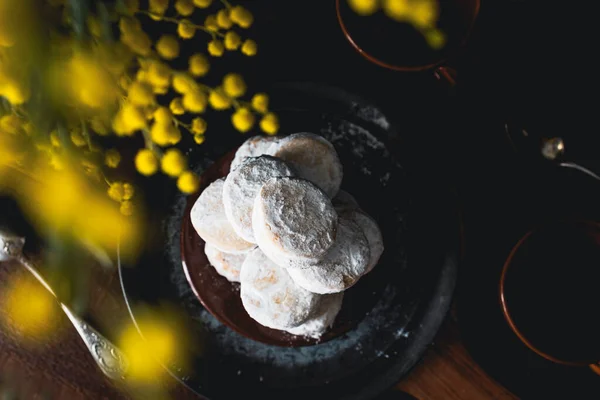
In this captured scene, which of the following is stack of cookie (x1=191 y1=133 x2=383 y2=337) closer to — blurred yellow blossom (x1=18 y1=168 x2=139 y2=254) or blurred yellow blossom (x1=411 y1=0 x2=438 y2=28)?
blurred yellow blossom (x1=18 y1=168 x2=139 y2=254)

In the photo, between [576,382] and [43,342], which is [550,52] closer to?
[576,382]

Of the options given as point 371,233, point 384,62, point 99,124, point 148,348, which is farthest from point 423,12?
point 148,348

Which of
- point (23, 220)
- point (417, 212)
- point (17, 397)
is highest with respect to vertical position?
point (417, 212)

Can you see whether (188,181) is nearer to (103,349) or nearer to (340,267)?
(340,267)

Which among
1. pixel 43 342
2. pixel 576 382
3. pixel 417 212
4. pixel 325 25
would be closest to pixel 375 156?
pixel 417 212

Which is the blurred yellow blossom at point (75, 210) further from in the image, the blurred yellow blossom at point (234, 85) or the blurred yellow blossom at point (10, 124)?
the blurred yellow blossom at point (234, 85)

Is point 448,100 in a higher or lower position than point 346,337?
higher

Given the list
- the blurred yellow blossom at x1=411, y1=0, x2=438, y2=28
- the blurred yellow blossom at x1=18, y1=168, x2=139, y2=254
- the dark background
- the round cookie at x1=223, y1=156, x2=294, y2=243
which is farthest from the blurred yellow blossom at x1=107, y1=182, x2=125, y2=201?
the blurred yellow blossom at x1=411, y1=0, x2=438, y2=28
